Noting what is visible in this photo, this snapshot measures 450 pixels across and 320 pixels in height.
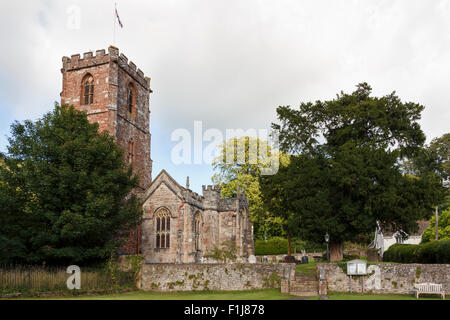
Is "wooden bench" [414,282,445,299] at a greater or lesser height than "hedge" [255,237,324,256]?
greater

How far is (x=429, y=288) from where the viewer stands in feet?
64.5

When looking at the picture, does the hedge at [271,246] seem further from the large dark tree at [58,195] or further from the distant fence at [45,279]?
the distant fence at [45,279]

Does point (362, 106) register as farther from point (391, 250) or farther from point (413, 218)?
point (391, 250)

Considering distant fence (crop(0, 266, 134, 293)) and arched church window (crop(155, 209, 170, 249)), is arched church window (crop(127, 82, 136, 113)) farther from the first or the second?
distant fence (crop(0, 266, 134, 293))

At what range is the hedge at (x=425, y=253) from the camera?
82.1 feet

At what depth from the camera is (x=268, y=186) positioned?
33.2 metres

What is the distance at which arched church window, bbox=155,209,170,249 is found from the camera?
33750 mm

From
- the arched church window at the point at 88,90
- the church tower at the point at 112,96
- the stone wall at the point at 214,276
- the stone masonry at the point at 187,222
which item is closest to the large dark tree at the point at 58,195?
the stone wall at the point at 214,276

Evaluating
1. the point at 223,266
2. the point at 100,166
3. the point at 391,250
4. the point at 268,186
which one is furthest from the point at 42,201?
the point at 391,250

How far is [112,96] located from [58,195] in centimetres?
1473

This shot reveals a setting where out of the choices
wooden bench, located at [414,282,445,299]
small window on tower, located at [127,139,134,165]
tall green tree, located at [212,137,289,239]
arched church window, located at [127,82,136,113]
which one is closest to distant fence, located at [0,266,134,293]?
small window on tower, located at [127,139,134,165]

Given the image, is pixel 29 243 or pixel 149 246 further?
pixel 149 246

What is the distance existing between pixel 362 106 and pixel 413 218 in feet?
28.5

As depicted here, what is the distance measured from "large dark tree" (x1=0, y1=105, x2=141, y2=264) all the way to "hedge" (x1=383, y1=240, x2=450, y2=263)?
63.2ft
